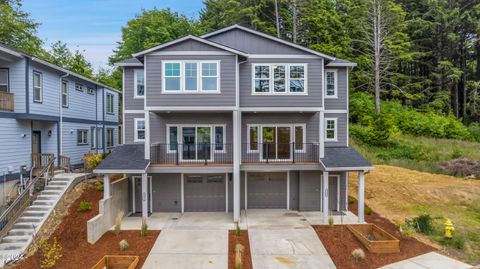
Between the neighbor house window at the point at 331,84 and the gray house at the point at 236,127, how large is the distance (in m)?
0.06

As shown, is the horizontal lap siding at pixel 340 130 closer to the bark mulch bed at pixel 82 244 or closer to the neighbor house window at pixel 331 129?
the neighbor house window at pixel 331 129

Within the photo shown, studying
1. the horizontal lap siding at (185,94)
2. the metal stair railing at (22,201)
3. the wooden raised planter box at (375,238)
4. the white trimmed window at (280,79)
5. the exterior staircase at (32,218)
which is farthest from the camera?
the white trimmed window at (280,79)

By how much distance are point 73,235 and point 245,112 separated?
952cm

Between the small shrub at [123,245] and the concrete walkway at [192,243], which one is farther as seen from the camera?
the small shrub at [123,245]

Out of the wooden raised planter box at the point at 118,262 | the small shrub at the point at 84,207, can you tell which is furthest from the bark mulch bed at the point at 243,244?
the small shrub at the point at 84,207

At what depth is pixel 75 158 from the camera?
62.3 feet

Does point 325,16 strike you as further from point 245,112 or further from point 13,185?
point 13,185

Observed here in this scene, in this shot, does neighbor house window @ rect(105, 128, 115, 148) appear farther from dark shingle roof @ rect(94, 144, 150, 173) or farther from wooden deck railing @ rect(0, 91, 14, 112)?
wooden deck railing @ rect(0, 91, 14, 112)

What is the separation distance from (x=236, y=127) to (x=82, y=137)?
40.6 ft

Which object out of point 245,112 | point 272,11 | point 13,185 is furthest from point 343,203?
point 272,11

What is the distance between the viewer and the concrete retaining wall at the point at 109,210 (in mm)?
11195

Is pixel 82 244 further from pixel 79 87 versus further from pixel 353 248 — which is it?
pixel 79 87

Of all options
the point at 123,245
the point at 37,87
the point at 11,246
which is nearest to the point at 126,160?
the point at 123,245

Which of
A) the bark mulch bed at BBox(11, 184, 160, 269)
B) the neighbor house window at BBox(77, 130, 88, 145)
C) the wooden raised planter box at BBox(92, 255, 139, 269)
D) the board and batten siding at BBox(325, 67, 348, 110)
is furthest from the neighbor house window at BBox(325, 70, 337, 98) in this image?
the neighbor house window at BBox(77, 130, 88, 145)
